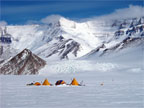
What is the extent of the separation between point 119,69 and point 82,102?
55698mm

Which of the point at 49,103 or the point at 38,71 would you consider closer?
the point at 49,103

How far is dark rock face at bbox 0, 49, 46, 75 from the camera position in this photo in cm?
7831

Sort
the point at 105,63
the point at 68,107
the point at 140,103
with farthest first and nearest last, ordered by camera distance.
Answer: the point at 105,63
the point at 140,103
the point at 68,107

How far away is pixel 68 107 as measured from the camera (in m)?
18.8

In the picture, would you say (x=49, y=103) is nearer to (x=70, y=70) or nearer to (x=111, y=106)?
(x=111, y=106)

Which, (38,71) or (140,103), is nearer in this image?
(140,103)

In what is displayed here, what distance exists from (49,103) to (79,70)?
5663cm

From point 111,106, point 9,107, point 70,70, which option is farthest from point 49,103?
point 70,70

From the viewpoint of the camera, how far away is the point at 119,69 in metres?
75.4

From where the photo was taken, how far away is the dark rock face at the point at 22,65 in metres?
78.3

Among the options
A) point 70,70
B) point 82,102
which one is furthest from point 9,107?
point 70,70

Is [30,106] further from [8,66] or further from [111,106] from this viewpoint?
[8,66]

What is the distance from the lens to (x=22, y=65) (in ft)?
264

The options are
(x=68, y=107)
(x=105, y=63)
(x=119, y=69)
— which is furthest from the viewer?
(x=105, y=63)
